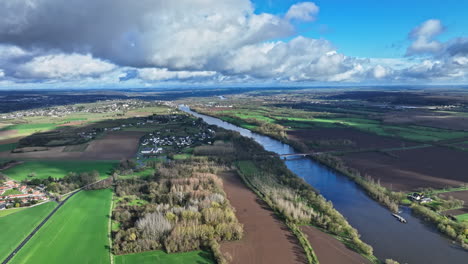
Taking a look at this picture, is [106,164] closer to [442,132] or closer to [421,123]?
[442,132]

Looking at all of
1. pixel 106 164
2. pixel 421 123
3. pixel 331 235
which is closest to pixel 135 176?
pixel 106 164

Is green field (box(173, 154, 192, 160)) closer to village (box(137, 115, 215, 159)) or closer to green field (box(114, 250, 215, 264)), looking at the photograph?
village (box(137, 115, 215, 159))

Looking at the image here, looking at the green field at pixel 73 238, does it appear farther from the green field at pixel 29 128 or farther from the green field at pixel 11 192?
the green field at pixel 29 128

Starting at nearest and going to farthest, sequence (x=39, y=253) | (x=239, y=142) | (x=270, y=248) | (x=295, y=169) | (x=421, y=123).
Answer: (x=39, y=253) < (x=270, y=248) < (x=295, y=169) < (x=239, y=142) < (x=421, y=123)

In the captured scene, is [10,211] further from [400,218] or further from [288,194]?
[400,218]

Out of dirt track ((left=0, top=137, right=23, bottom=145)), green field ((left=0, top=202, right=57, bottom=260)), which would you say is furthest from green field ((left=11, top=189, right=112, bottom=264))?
dirt track ((left=0, top=137, right=23, bottom=145))

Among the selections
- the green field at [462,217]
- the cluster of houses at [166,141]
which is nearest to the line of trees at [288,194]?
the green field at [462,217]

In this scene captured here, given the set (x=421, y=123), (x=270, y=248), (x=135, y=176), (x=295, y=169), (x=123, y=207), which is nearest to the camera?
(x=270, y=248)
